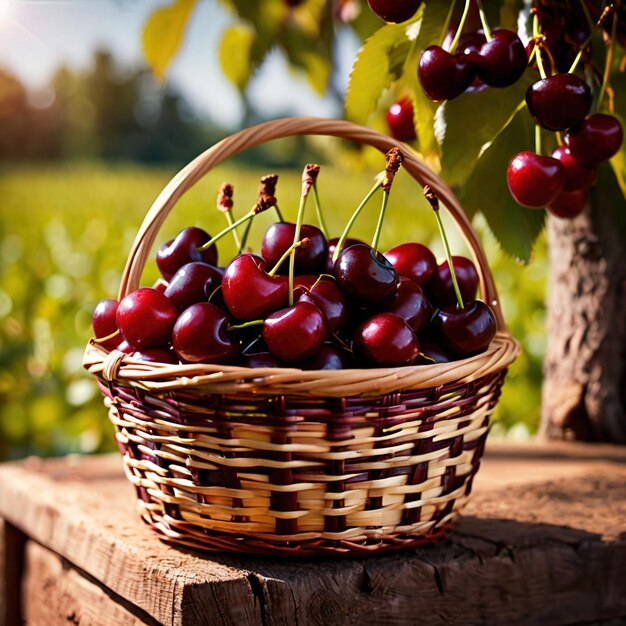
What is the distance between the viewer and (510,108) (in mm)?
1254

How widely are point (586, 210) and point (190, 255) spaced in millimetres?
966

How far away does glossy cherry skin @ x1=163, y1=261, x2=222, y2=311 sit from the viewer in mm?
1057

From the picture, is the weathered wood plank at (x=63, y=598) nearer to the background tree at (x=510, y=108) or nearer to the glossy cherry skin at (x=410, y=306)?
the glossy cherry skin at (x=410, y=306)

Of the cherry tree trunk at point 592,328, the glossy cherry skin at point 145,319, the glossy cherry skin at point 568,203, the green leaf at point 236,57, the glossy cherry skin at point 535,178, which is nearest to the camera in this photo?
the glossy cherry skin at point 145,319

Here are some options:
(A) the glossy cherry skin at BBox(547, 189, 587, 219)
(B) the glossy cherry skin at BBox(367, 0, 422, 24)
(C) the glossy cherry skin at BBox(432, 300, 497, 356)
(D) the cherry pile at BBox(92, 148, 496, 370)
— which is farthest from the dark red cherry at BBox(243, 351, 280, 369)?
(A) the glossy cherry skin at BBox(547, 189, 587, 219)

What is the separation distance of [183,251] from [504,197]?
1.64 ft

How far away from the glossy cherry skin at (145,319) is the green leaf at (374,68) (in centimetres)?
47

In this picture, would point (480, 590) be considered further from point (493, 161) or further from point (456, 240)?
point (456, 240)

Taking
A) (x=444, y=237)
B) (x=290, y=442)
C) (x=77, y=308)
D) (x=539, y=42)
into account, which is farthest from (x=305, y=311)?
(x=77, y=308)

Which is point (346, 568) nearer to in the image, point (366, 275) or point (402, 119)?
point (366, 275)

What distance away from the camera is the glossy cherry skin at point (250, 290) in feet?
3.22

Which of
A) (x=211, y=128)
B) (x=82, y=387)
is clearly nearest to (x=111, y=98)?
(x=211, y=128)

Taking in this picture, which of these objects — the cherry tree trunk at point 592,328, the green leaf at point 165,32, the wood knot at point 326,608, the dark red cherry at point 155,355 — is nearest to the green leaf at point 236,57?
the green leaf at point 165,32

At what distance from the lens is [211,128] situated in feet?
31.7
